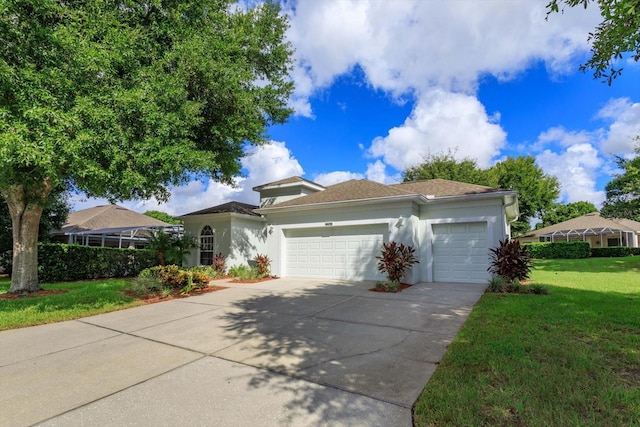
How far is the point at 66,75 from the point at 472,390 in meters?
8.94

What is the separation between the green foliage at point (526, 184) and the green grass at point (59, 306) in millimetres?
35006

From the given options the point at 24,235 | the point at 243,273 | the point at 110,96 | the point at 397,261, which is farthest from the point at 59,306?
the point at 397,261

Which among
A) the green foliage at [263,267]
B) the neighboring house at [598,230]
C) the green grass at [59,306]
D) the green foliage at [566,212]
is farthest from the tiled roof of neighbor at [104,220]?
the green foliage at [566,212]

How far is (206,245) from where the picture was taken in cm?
1602

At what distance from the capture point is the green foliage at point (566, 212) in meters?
43.5

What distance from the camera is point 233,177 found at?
1450 centimetres

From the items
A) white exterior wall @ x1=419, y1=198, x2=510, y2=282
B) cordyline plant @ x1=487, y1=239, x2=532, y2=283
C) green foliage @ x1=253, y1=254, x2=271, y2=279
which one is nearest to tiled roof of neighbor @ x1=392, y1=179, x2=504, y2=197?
white exterior wall @ x1=419, y1=198, x2=510, y2=282

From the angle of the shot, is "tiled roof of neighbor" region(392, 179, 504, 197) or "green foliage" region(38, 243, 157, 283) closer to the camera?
"tiled roof of neighbor" region(392, 179, 504, 197)

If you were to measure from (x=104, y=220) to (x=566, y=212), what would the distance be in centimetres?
5631

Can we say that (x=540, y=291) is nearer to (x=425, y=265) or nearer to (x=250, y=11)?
(x=425, y=265)

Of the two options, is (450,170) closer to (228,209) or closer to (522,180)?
(522,180)

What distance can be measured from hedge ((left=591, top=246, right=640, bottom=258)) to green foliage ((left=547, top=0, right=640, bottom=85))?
2800 cm

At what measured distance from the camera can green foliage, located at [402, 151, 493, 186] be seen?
92.7ft

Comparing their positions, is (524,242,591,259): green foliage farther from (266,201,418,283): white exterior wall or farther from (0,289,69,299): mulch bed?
(0,289,69,299): mulch bed
